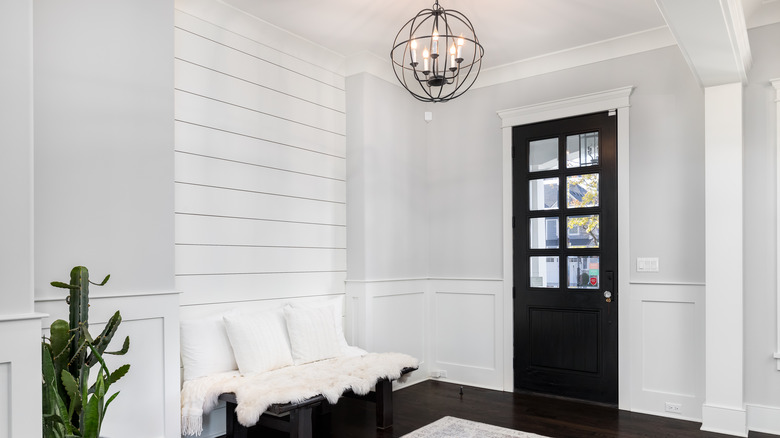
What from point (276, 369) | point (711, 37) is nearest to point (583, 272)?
point (711, 37)

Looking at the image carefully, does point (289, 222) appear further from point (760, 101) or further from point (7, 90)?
point (760, 101)

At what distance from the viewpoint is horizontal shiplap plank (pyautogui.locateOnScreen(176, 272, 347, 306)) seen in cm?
352

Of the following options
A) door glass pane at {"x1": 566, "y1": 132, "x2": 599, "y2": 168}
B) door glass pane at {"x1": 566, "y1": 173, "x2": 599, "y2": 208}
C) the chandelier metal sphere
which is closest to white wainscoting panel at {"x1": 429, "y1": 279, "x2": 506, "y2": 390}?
door glass pane at {"x1": 566, "y1": 173, "x2": 599, "y2": 208}

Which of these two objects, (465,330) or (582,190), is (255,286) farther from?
(582,190)

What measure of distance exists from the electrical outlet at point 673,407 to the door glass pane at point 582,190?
1557 millimetres

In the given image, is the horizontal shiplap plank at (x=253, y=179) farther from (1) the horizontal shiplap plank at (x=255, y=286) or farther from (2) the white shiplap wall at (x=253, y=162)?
(1) the horizontal shiplap plank at (x=255, y=286)

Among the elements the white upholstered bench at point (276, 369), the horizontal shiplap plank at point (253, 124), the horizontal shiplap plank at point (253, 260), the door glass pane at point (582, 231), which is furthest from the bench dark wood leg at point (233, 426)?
the door glass pane at point (582, 231)

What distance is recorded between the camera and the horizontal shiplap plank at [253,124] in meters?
3.54

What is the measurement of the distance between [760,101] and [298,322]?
11.5 feet

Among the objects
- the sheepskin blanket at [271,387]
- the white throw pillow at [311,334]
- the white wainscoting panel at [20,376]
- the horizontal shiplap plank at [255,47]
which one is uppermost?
the horizontal shiplap plank at [255,47]

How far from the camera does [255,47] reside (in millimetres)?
3996

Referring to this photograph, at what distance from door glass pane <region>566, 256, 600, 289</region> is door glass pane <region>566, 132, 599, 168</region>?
76 cm

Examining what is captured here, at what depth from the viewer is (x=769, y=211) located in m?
3.76

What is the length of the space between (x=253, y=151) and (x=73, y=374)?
6.68ft
